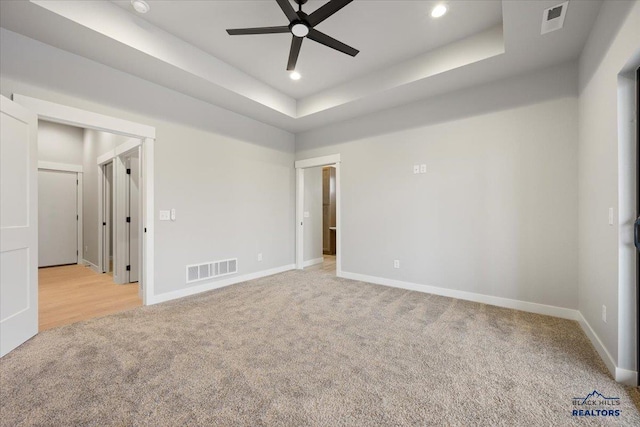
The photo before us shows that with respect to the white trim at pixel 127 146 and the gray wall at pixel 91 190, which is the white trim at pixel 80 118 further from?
the gray wall at pixel 91 190

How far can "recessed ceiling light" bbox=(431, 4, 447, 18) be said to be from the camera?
2.46 m

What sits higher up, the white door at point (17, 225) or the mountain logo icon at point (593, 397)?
the white door at point (17, 225)

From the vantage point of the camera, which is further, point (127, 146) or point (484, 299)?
point (127, 146)

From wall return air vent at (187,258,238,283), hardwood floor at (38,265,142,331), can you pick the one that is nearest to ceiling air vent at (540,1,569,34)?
wall return air vent at (187,258,238,283)

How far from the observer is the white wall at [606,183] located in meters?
1.76

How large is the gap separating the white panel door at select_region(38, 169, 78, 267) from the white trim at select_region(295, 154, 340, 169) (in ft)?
16.9

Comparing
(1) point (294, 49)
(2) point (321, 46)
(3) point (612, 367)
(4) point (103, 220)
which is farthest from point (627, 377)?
(4) point (103, 220)

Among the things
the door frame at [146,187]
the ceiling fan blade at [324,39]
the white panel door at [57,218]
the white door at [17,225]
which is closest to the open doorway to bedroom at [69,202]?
the white panel door at [57,218]

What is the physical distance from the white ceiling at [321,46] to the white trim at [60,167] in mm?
4329

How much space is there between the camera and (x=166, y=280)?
344cm

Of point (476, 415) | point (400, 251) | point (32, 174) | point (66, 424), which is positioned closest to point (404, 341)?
point (476, 415)

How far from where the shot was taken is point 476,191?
335cm

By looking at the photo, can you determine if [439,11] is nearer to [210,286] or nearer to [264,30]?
[264,30]

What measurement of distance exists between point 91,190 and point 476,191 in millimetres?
7285
